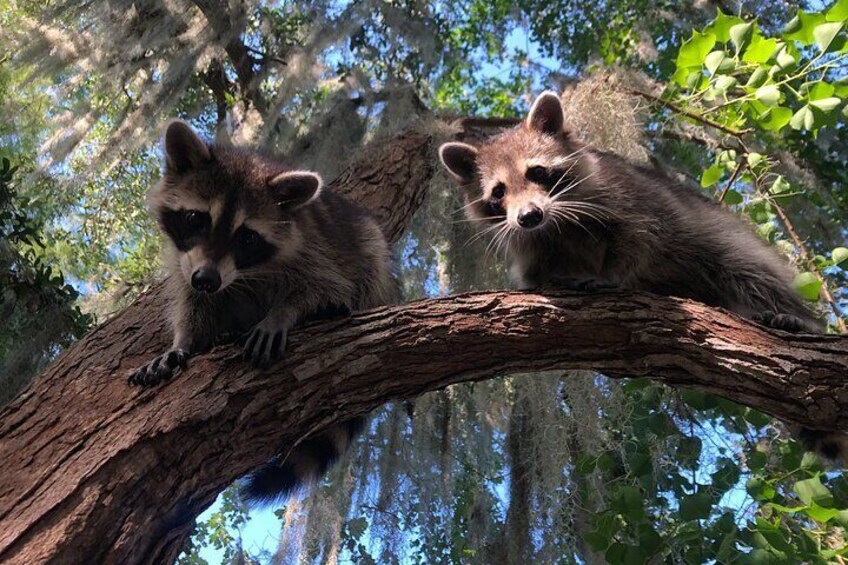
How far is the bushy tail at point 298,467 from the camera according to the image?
2381 mm

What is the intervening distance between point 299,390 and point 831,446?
1549 millimetres

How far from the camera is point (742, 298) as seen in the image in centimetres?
248

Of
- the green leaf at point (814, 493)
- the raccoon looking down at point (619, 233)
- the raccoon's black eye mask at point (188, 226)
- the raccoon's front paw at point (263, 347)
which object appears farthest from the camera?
the raccoon looking down at point (619, 233)

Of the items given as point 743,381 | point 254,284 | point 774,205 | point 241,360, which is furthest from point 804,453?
point 254,284

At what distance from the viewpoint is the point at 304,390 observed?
1.99 metres

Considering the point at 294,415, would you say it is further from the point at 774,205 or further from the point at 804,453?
the point at 774,205

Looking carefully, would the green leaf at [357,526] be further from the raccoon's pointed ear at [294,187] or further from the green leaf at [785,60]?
the green leaf at [785,60]

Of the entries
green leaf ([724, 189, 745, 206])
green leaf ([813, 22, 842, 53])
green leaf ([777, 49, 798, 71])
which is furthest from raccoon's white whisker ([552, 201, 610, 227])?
green leaf ([813, 22, 842, 53])

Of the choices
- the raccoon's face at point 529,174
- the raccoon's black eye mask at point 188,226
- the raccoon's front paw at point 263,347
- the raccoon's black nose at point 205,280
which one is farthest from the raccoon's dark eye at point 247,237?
the raccoon's face at point 529,174

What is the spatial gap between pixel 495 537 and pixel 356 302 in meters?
1.48

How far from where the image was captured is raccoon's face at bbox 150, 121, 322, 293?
7.73ft

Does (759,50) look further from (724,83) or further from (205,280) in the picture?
(205,280)

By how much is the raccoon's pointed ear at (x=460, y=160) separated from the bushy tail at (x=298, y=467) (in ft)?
3.72

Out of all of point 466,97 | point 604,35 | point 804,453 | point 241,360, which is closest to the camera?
point 241,360
